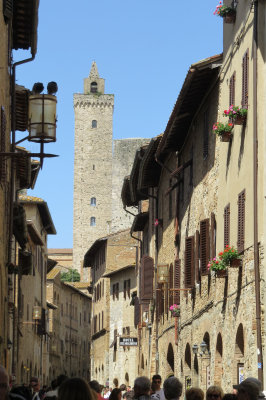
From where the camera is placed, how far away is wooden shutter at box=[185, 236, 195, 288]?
24936mm

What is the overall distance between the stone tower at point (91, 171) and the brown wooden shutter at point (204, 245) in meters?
103

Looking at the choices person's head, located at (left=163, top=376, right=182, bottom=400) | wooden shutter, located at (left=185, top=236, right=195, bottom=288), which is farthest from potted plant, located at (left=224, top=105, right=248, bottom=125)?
person's head, located at (left=163, top=376, right=182, bottom=400)

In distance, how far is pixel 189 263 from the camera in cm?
2517

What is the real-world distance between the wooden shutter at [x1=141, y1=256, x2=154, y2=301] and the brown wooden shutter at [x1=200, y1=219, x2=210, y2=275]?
534 inches

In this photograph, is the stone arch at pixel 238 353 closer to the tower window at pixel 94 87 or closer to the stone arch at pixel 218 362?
the stone arch at pixel 218 362

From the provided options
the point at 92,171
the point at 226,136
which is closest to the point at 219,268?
the point at 226,136

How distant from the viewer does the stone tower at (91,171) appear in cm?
12707

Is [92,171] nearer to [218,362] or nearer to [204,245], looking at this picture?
[204,245]

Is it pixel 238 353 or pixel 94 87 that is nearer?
pixel 238 353

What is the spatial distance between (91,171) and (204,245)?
106318 mm

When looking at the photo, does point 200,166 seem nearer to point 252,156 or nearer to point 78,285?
point 252,156

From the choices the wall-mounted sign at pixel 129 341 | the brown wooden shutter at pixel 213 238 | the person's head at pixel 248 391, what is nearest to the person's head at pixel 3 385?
the person's head at pixel 248 391

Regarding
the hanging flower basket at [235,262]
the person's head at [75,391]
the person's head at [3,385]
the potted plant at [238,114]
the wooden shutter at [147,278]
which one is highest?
the potted plant at [238,114]

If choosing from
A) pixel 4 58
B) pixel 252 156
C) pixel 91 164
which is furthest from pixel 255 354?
pixel 91 164
